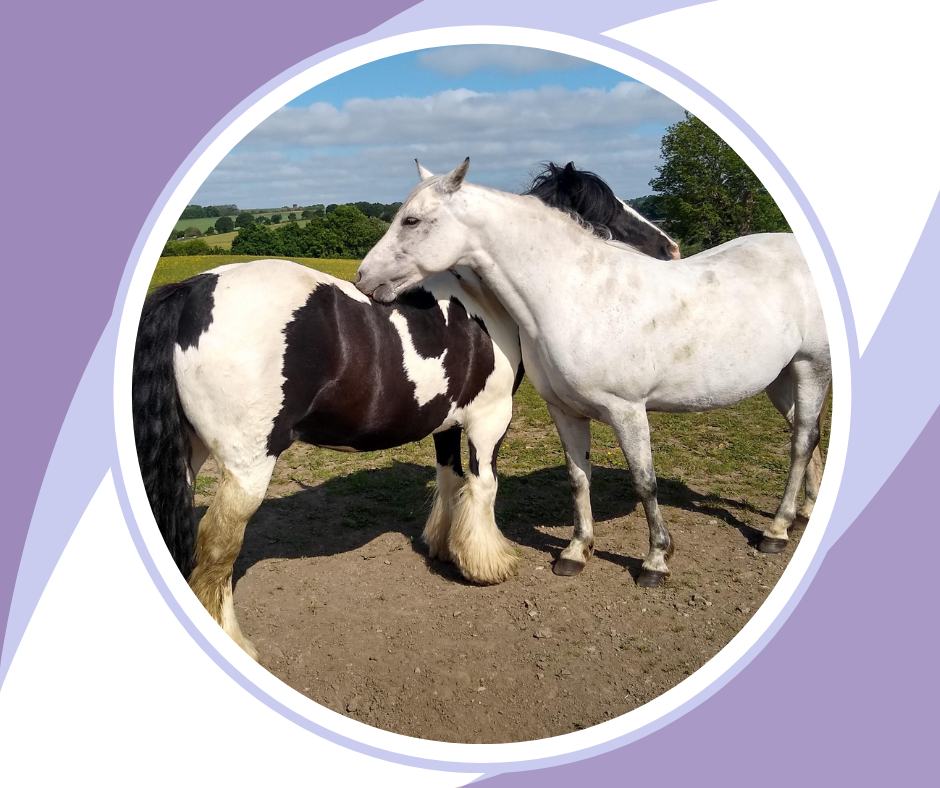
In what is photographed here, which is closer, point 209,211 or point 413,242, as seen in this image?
point 413,242

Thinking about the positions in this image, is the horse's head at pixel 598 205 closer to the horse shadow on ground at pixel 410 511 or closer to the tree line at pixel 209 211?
the horse shadow on ground at pixel 410 511

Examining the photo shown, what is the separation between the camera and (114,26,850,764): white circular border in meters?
2.87

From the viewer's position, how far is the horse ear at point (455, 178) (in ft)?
11.6

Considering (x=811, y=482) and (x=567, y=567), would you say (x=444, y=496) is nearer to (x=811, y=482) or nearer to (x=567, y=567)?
(x=567, y=567)

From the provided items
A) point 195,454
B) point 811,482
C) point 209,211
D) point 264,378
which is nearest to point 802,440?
point 811,482

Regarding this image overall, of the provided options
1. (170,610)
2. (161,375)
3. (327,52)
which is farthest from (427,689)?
(327,52)

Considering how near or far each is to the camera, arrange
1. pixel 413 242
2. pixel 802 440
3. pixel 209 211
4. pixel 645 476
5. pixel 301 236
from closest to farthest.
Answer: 1. pixel 413 242
2. pixel 645 476
3. pixel 802 440
4. pixel 209 211
5. pixel 301 236

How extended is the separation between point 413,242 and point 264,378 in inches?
42.6

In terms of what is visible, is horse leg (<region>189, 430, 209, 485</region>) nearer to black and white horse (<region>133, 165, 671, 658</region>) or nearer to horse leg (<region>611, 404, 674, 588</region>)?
black and white horse (<region>133, 165, 671, 658</region>)

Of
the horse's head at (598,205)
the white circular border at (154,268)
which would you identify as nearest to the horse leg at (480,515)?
the horse's head at (598,205)

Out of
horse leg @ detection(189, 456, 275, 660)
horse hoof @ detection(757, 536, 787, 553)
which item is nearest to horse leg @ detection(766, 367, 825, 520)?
horse hoof @ detection(757, 536, 787, 553)

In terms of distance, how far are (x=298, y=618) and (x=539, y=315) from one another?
99.4 inches

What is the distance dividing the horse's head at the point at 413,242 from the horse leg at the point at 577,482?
149 cm

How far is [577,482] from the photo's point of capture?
5.01 meters
